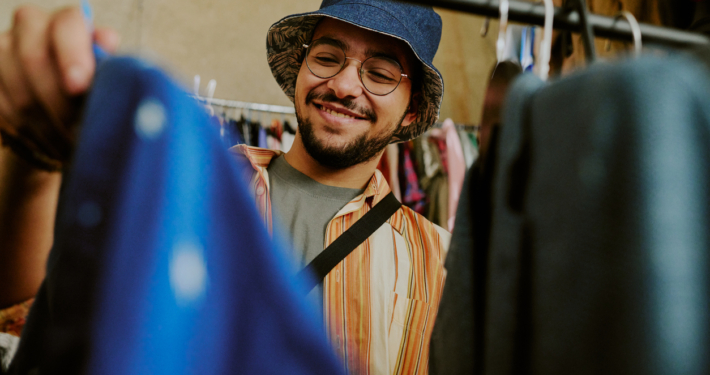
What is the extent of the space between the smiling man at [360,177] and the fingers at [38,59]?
23.2 inches

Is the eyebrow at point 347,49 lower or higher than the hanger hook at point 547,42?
higher

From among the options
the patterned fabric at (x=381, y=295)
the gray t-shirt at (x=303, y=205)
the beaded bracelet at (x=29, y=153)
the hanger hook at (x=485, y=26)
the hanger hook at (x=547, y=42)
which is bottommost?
the patterned fabric at (x=381, y=295)

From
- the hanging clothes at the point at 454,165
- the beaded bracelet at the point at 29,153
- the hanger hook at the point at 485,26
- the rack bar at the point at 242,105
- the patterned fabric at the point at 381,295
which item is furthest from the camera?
the rack bar at the point at 242,105

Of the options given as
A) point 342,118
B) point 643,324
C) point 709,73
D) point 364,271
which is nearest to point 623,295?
point 643,324


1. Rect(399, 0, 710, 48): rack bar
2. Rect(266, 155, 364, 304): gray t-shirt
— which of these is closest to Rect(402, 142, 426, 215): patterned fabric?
Rect(266, 155, 364, 304): gray t-shirt

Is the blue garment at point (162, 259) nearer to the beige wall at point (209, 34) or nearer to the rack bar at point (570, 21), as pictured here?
the rack bar at point (570, 21)

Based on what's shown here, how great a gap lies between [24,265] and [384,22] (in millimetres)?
756

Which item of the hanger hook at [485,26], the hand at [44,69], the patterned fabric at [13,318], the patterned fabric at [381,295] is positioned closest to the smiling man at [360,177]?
the patterned fabric at [381,295]

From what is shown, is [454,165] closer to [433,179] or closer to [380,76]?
[433,179]

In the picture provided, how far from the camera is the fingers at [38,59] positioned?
0.79 feet

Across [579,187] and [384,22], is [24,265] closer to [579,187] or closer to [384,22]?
[579,187]

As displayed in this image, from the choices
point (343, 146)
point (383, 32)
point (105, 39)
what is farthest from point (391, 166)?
point (105, 39)

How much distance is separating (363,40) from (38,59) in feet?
2.34

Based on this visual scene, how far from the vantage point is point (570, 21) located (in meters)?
0.37
